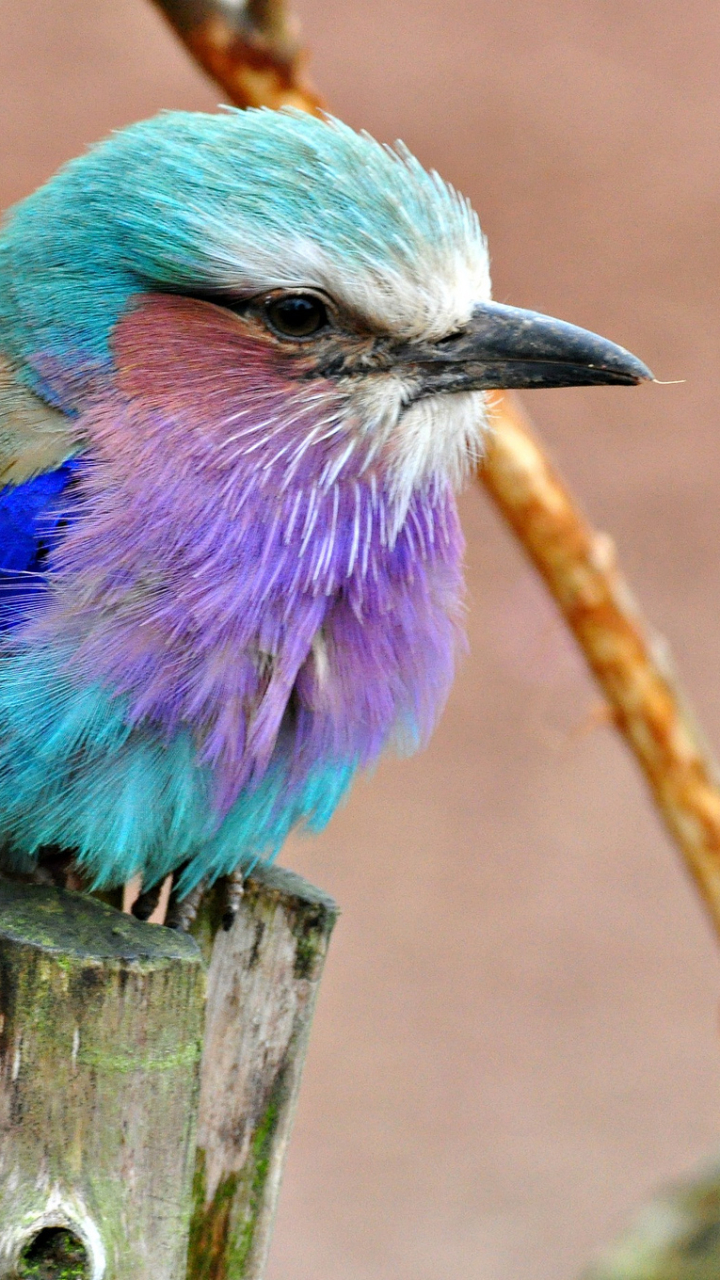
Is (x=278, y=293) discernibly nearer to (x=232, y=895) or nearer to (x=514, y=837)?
(x=232, y=895)

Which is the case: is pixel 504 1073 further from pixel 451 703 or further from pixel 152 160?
pixel 152 160

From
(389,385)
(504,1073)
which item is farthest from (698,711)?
(389,385)

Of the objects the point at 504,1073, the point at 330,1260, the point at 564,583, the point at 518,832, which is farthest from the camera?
Answer: the point at 518,832

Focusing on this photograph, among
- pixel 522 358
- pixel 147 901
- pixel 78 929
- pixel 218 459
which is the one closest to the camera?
pixel 78 929

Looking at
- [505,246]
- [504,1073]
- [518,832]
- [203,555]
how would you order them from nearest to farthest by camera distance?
[203,555]
[504,1073]
[518,832]
[505,246]

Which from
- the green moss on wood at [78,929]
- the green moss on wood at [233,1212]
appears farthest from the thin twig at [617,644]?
the green moss on wood at [78,929]

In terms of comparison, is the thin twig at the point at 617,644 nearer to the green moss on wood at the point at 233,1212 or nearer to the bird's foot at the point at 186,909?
the bird's foot at the point at 186,909

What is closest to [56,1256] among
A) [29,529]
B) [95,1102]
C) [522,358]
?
[95,1102]

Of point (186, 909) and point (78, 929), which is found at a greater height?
point (186, 909)
